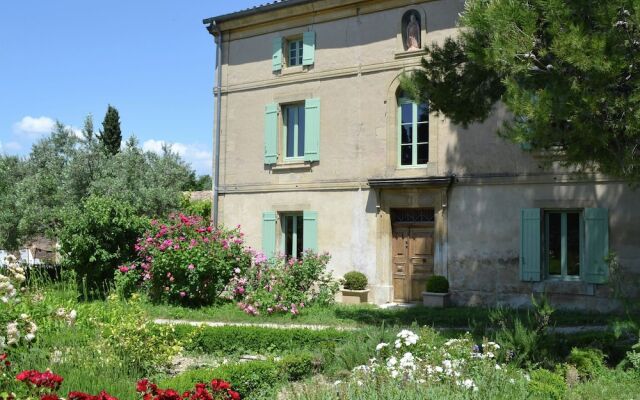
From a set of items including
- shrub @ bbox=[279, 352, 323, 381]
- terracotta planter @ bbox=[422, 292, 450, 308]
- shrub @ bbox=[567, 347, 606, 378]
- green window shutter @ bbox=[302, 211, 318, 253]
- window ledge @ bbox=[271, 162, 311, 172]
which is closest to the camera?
shrub @ bbox=[279, 352, 323, 381]

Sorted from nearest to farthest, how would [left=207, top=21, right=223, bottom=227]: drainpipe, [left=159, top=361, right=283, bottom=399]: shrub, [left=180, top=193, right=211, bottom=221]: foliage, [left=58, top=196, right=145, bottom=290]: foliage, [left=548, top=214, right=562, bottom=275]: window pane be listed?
[left=159, top=361, right=283, bottom=399]: shrub, [left=548, top=214, right=562, bottom=275]: window pane, [left=58, top=196, right=145, bottom=290]: foliage, [left=207, top=21, right=223, bottom=227]: drainpipe, [left=180, top=193, right=211, bottom=221]: foliage

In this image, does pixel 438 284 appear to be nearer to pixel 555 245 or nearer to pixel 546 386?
pixel 555 245

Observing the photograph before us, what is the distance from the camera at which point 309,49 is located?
589 inches

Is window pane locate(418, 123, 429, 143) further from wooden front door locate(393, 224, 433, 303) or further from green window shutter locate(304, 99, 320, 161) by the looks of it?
green window shutter locate(304, 99, 320, 161)

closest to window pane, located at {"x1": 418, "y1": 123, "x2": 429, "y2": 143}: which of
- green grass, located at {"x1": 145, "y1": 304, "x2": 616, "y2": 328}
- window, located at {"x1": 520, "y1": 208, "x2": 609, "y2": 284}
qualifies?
window, located at {"x1": 520, "y1": 208, "x2": 609, "y2": 284}

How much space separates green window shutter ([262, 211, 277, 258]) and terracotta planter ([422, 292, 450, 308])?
4.21 meters

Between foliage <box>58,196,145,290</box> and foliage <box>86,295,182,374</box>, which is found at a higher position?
foliage <box>58,196,145,290</box>

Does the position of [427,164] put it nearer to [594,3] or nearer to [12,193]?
[594,3]

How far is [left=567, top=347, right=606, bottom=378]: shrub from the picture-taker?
6418mm

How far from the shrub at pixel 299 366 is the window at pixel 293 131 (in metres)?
8.95

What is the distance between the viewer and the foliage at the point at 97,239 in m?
13.3

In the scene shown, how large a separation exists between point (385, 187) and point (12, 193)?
12.1 m

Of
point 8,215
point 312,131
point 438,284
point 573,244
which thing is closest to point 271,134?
point 312,131

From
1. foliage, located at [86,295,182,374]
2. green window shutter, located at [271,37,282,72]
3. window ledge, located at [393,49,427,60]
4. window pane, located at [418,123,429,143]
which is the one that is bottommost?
foliage, located at [86,295,182,374]
